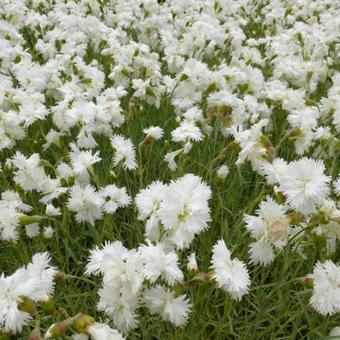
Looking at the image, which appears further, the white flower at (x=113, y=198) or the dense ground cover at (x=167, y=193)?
the white flower at (x=113, y=198)

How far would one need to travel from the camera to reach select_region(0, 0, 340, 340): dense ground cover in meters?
1.12

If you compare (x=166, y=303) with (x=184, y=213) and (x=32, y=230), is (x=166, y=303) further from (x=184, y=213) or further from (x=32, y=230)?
(x=32, y=230)

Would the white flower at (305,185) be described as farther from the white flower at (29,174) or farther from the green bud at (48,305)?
the white flower at (29,174)

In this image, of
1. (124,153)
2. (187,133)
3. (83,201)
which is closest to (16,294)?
(83,201)

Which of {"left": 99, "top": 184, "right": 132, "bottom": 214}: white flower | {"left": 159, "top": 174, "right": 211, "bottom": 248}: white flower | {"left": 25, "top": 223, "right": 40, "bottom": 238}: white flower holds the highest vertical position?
{"left": 159, "top": 174, "right": 211, "bottom": 248}: white flower

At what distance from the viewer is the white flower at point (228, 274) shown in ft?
3.62

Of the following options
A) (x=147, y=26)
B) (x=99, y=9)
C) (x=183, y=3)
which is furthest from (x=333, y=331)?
(x=183, y=3)

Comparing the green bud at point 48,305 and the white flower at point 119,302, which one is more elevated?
the white flower at point 119,302

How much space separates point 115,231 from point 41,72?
3.10ft

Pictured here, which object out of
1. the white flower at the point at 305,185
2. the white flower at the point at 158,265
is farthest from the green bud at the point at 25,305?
the white flower at the point at 305,185

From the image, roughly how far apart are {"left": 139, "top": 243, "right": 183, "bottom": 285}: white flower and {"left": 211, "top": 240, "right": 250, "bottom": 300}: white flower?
0.10 meters

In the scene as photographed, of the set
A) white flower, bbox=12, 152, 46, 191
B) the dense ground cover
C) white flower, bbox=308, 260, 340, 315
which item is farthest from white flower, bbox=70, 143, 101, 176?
white flower, bbox=308, 260, 340, 315

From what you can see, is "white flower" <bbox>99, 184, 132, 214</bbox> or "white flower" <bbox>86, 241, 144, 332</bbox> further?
"white flower" <bbox>99, 184, 132, 214</bbox>

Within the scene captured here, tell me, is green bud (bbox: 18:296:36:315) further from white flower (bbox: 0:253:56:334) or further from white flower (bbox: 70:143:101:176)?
white flower (bbox: 70:143:101:176)
